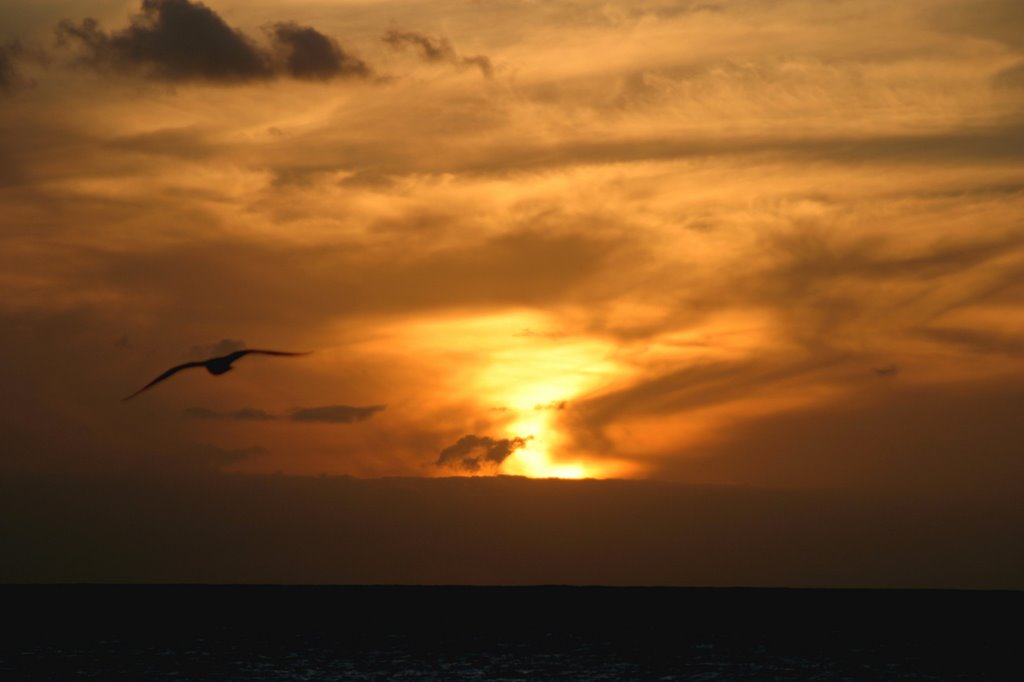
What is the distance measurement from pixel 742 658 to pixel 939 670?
23.1 m

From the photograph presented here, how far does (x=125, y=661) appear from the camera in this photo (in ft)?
470

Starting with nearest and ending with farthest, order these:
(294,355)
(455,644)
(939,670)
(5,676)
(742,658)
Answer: (294,355)
(5,676)
(939,670)
(742,658)
(455,644)

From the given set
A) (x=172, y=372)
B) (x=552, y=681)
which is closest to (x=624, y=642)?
(x=552, y=681)

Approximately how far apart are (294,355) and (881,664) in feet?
350

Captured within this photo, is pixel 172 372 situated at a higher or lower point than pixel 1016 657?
higher

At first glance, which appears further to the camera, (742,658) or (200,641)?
(200,641)

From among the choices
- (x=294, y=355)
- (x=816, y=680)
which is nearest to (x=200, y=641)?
(x=816, y=680)

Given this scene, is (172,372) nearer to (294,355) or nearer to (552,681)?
(294,355)

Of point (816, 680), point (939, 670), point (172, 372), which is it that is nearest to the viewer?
point (172, 372)

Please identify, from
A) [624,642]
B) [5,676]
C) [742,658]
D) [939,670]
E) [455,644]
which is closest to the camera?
[5,676]

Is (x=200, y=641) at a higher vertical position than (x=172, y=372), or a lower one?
lower

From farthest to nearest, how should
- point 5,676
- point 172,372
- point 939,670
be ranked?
point 939,670
point 5,676
point 172,372

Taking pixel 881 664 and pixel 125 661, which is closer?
pixel 125 661

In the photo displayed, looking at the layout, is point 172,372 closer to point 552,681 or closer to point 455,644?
point 552,681
